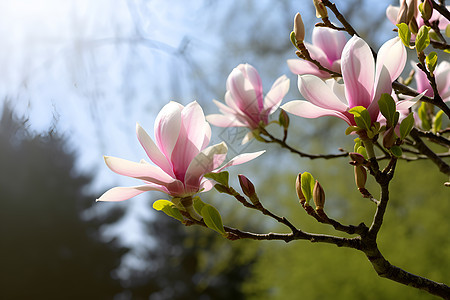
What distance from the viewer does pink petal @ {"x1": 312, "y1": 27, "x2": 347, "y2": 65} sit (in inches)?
11.5

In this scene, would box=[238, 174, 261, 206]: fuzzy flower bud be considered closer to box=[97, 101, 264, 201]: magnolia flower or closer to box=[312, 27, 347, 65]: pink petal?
box=[97, 101, 264, 201]: magnolia flower

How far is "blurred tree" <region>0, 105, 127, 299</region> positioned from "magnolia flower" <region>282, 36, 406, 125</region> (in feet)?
11.3

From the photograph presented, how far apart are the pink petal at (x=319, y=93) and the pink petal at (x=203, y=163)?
0.04 m

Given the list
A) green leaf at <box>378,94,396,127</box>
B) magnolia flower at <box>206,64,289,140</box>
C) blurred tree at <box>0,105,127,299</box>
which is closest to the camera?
green leaf at <box>378,94,396,127</box>

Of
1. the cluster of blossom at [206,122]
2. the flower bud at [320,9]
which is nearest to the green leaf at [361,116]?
the cluster of blossom at [206,122]

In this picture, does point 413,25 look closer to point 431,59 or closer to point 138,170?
point 431,59

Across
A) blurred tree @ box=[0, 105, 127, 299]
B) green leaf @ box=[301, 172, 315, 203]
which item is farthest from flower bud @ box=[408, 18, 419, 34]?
blurred tree @ box=[0, 105, 127, 299]

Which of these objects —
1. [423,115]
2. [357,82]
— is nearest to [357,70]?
[357,82]

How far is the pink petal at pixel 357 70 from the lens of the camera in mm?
174

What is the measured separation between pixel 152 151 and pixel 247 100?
4.9 inches

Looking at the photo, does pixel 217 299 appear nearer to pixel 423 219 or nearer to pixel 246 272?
pixel 246 272

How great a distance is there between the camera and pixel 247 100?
0.29 m

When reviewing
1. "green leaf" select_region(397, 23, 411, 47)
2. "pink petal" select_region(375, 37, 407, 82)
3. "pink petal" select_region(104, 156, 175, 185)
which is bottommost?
"pink petal" select_region(104, 156, 175, 185)

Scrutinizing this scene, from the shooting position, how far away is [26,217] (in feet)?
11.5
